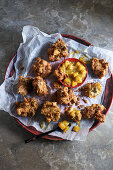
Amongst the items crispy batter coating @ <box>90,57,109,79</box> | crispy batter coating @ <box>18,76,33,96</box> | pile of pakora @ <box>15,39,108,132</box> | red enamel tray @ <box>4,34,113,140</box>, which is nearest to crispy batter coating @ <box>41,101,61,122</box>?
pile of pakora @ <box>15,39,108,132</box>

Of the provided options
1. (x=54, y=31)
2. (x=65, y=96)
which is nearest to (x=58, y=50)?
(x=54, y=31)

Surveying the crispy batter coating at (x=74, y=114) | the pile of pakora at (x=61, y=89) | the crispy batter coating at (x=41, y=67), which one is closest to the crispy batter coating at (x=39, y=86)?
the pile of pakora at (x=61, y=89)

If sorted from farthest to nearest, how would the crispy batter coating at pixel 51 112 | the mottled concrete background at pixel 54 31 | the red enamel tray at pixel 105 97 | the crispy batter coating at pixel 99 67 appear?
the mottled concrete background at pixel 54 31
the crispy batter coating at pixel 99 67
the red enamel tray at pixel 105 97
the crispy batter coating at pixel 51 112

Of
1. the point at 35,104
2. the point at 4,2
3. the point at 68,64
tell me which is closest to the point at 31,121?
the point at 35,104

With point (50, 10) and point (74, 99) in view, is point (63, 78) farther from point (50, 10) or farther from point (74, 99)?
point (50, 10)

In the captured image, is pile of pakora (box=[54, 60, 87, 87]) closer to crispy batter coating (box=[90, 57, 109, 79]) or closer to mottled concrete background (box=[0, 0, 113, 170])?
crispy batter coating (box=[90, 57, 109, 79])

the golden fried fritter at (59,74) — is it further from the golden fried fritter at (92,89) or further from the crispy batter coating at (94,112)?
the crispy batter coating at (94,112)
